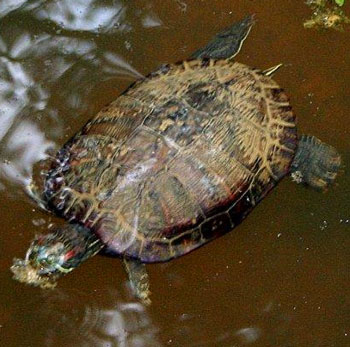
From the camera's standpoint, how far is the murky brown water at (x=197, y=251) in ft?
11.0

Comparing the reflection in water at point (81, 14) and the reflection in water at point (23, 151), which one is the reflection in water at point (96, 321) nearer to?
the reflection in water at point (23, 151)

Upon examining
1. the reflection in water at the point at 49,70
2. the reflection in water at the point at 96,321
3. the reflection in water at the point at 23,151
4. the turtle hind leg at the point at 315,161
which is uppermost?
the reflection in water at the point at 49,70

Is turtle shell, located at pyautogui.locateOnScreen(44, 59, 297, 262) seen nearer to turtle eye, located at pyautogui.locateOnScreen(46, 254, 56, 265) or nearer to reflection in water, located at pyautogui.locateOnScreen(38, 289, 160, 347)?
turtle eye, located at pyautogui.locateOnScreen(46, 254, 56, 265)

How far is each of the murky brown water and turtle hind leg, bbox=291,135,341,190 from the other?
13 centimetres

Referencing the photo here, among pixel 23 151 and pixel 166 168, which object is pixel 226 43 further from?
pixel 23 151

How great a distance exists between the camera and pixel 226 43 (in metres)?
Answer: 3.54

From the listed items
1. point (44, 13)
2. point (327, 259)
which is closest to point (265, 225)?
point (327, 259)

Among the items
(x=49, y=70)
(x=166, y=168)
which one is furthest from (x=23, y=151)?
(x=166, y=168)

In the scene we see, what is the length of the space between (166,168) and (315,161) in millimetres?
1040

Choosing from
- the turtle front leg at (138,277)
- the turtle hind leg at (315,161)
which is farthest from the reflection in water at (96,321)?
the turtle hind leg at (315,161)

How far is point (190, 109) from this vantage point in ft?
9.60

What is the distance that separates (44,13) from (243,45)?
4.10 feet

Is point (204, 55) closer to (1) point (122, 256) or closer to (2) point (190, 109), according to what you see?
(2) point (190, 109)

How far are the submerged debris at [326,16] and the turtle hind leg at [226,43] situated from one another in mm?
481
